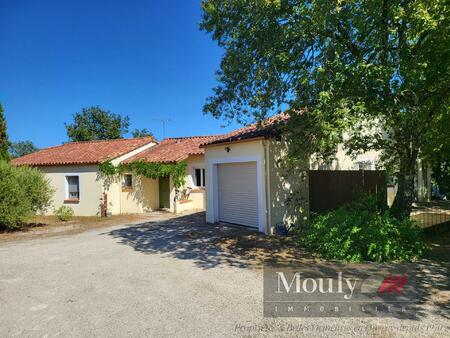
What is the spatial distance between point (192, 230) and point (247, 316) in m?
7.28

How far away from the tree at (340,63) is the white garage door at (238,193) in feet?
11.5

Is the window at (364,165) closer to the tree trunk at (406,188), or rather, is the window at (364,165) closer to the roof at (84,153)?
the tree trunk at (406,188)

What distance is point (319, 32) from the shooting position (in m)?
7.52

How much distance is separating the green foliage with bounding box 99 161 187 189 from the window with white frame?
3.61 feet

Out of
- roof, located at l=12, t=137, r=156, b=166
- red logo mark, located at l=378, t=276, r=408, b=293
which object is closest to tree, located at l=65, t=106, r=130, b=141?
roof, located at l=12, t=137, r=156, b=166

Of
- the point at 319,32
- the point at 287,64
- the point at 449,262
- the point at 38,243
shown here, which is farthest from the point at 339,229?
the point at 38,243

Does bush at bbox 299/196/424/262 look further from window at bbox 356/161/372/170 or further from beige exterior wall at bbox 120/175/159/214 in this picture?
beige exterior wall at bbox 120/175/159/214

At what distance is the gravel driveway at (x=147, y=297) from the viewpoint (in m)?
4.35

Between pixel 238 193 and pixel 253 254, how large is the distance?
4.16 meters

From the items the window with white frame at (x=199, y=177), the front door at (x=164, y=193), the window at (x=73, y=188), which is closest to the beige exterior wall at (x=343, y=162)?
the window with white frame at (x=199, y=177)

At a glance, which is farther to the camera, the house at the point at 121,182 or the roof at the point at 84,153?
the roof at the point at 84,153

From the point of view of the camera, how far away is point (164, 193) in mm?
20016

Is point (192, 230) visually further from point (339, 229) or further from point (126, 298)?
point (126, 298)

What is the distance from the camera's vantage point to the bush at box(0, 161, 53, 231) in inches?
507
